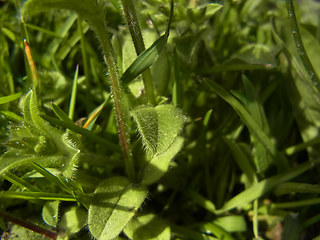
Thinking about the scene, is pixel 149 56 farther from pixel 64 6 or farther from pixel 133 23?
pixel 64 6

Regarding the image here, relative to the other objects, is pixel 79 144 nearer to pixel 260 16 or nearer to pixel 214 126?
pixel 214 126

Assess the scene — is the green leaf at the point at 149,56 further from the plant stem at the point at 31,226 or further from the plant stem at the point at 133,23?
the plant stem at the point at 31,226

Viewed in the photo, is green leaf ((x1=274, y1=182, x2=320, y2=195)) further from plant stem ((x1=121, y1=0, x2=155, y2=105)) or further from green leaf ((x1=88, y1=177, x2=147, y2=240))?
plant stem ((x1=121, y1=0, x2=155, y2=105))

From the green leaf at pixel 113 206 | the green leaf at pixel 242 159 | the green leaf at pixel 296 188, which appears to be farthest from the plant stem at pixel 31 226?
the green leaf at pixel 296 188

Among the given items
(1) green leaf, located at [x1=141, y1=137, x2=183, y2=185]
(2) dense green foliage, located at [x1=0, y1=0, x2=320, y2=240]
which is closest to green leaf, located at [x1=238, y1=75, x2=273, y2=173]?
(2) dense green foliage, located at [x1=0, y1=0, x2=320, y2=240]

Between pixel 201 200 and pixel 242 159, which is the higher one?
pixel 242 159

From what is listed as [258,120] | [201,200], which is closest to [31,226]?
[201,200]
